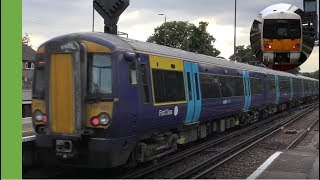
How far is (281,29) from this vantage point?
13.7 feet

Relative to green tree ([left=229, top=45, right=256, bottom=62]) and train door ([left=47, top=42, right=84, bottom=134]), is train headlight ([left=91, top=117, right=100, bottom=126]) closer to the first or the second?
train door ([left=47, top=42, right=84, bottom=134])

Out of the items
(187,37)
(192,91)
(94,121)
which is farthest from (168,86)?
(187,37)

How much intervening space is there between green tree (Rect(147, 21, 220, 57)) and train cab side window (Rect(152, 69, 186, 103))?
30.3m

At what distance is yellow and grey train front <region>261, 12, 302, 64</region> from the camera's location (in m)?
3.83

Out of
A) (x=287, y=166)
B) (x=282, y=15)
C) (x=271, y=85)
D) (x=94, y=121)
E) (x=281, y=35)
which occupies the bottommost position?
(x=287, y=166)

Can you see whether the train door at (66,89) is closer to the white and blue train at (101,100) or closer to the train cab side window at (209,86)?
the white and blue train at (101,100)

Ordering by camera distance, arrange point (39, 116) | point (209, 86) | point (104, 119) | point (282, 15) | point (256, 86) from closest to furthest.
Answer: point (282, 15) < point (104, 119) < point (39, 116) < point (209, 86) < point (256, 86)

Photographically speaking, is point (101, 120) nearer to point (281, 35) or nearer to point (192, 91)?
point (192, 91)

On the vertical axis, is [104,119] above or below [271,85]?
below

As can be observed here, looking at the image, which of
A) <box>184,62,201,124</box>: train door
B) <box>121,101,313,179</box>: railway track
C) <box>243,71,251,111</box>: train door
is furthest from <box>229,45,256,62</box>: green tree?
<box>121,101,313,179</box>: railway track

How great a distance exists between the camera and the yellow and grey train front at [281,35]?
3.83 meters

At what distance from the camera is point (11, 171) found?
563 cm

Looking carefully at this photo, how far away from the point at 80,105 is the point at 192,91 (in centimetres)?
458

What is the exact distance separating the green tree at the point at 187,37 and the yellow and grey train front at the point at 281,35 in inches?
1459
